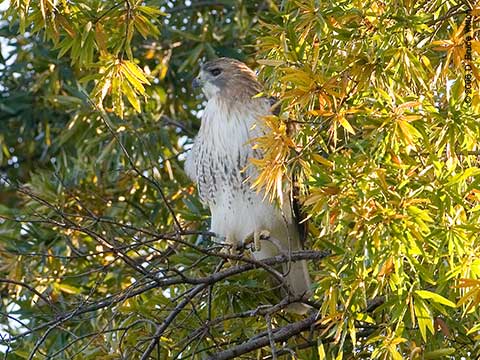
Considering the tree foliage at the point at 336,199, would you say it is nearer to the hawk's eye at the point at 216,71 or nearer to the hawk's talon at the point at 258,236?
the hawk's talon at the point at 258,236

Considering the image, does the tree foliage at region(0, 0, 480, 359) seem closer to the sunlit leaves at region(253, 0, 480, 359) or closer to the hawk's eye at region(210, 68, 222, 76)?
the sunlit leaves at region(253, 0, 480, 359)

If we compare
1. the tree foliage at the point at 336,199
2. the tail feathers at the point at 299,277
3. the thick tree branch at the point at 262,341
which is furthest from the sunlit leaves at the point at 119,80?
the tail feathers at the point at 299,277

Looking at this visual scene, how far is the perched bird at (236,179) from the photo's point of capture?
4.81 meters

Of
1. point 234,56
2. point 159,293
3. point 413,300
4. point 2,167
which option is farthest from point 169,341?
point 2,167

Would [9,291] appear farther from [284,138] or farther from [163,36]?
[284,138]

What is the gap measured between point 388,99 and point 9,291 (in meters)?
3.42

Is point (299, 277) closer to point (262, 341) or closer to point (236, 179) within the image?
point (236, 179)

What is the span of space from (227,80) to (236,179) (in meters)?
0.61

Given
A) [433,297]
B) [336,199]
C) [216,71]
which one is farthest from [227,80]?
[433,297]

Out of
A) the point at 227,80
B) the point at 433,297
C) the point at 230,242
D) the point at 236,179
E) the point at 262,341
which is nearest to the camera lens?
the point at 433,297

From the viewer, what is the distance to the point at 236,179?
482 centimetres

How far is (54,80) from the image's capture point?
6.38 metres

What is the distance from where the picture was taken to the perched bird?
189 inches

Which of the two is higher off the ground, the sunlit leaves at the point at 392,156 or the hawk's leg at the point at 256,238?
the hawk's leg at the point at 256,238
